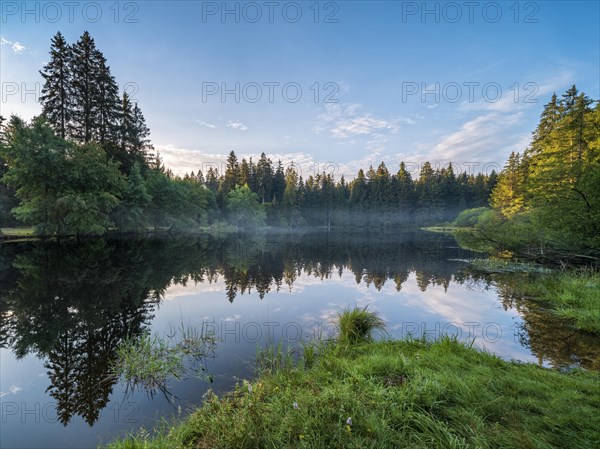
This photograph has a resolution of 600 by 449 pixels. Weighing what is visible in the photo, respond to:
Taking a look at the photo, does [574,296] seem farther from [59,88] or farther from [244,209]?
[244,209]

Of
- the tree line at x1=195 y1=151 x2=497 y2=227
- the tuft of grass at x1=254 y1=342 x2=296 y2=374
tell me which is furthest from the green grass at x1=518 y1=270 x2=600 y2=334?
the tree line at x1=195 y1=151 x2=497 y2=227

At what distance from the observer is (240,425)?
10.4ft

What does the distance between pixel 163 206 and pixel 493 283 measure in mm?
45694

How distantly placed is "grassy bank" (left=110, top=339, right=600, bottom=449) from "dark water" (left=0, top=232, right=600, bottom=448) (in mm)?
1293

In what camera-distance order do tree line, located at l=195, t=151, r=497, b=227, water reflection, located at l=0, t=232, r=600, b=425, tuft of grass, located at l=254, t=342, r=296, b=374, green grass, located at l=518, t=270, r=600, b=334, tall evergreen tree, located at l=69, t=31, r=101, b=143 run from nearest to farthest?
tuft of grass, located at l=254, t=342, r=296, b=374 → water reflection, located at l=0, t=232, r=600, b=425 → green grass, located at l=518, t=270, r=600, b=334 → tall evergreen tree, located at l=69, t=31, r=101, b=143 → tree line, located at l=195, t=151, r=497, b=227

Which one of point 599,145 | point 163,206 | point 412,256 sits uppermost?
point 599,145

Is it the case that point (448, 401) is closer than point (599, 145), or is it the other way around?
point (448, 401)

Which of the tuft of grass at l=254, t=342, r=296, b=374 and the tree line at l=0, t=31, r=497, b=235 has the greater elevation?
the tree line at l=0, t=31, r=497, b=235

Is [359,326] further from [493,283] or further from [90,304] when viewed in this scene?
[493,283]

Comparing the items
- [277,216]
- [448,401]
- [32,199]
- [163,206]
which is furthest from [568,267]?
[277,216]

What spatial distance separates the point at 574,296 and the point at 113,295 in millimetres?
16562

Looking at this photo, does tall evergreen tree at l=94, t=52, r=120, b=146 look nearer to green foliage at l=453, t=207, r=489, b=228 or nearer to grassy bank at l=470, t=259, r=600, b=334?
grassy bank at l=470, t=259, r=600, b=334

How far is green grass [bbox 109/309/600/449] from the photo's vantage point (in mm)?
3012

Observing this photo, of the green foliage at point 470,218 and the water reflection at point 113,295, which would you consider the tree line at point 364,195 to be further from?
the water reflection at point 113,295
